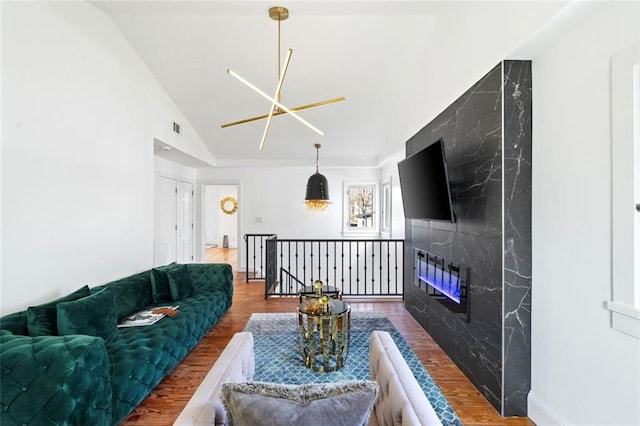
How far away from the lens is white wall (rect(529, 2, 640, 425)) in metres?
1.62

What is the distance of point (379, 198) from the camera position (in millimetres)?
7590

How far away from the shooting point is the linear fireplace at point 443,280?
111 inches

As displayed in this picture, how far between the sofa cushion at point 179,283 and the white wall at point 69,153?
0.52 metres

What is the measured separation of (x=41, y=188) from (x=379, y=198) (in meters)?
6.27

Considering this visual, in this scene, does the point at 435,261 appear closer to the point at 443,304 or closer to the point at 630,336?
the point at 443,304

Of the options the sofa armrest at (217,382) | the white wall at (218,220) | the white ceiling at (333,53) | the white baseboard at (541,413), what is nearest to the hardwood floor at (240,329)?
the white baseboard at (541,413)

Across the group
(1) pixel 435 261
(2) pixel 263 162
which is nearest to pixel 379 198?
(2) pixel 263 162

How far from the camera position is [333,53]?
3.93 m

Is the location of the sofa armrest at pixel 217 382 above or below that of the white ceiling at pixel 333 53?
below

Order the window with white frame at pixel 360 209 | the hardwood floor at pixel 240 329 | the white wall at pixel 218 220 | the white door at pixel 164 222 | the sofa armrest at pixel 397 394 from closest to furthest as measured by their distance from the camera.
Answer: the sofa armrest at pixel 397 394, the hardwood floor at pixel 240 329, the white door at pixel 164 222, the window with white frame at pixel 360 209, the white wall at pixel 218 220

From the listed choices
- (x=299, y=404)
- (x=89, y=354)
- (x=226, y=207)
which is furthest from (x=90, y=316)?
(x=226, y=207)

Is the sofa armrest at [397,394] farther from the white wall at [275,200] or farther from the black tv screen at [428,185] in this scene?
the white wall at [275,200]

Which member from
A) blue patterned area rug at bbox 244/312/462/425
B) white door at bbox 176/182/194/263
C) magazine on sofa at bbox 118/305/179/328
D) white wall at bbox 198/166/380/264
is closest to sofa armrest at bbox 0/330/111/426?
magazine on sofa at bbox 118/305/179/328

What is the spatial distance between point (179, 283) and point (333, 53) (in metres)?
3.42
